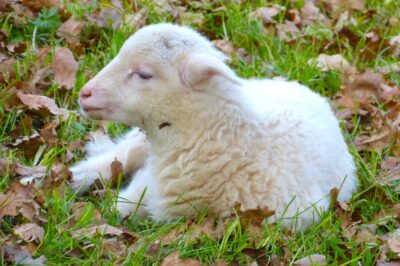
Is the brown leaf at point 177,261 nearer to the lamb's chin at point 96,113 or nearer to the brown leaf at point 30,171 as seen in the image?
the lamb's chin at point 96,113

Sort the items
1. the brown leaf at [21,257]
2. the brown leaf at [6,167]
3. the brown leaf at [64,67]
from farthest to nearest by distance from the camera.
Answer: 1. the brown leaf at [64,67]
2. the brown leaf at [6,167]
3. the brown leaf at [21,257]

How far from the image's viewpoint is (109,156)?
5152 mm

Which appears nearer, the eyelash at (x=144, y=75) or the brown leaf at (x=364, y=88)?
the eyelash at (x=144, y=75)

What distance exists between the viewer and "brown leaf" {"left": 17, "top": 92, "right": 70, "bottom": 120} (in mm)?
5305

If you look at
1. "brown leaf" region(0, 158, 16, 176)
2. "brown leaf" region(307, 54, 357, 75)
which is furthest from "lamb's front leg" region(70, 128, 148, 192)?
"brown leaf" region(307, 54, 357, 75)

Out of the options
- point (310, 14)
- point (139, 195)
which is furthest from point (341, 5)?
point (139, 195)

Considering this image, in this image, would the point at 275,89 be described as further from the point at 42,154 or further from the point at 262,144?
the point at 42,154

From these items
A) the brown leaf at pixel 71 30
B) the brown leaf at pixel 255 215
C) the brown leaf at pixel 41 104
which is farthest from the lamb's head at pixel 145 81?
the brown leaf at pixel 71 30

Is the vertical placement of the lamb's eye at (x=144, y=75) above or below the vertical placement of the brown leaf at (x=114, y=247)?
above

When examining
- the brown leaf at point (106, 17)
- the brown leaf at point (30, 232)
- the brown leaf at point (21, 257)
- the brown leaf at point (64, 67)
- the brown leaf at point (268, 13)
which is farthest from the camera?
the brown leaf at point (268, 13)

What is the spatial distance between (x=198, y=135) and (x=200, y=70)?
372 mm

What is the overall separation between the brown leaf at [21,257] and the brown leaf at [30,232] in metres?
0.13

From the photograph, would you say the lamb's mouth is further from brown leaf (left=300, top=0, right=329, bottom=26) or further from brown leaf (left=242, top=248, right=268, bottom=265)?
brown leaf (left=300, top=0, right=329, bottom=26)

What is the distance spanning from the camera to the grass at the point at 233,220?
13.3 ft
